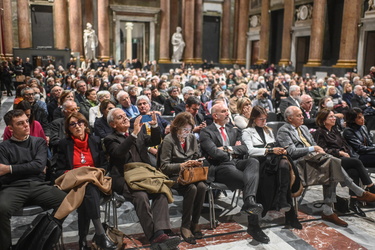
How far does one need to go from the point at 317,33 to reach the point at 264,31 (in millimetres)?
5240

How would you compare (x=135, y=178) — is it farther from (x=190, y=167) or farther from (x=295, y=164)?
(x=295, y=164)

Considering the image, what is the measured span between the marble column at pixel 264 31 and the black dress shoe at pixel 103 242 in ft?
68.1

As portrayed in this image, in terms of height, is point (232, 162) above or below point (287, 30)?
below

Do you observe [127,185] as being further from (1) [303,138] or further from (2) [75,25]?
(2) [75,25]

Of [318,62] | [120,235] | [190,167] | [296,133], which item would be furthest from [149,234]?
[318,62]

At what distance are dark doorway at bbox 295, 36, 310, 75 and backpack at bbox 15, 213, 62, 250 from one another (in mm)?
19482

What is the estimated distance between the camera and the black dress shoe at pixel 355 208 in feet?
15.1

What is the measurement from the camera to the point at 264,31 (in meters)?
23.1

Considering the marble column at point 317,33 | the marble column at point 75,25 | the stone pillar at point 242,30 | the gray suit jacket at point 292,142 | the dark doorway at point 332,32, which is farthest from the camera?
the stone pillar at point 242,30

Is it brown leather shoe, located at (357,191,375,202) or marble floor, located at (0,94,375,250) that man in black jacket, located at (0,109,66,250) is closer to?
marble floor, located at (0,94,375,250)

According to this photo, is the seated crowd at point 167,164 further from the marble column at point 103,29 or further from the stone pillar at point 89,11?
the stone pillar at point 89,11

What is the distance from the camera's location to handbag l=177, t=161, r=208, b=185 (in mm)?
3840

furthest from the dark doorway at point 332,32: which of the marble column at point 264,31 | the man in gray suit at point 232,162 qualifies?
the man in gray suit at point 232,162

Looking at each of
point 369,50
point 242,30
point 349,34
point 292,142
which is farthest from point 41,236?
point 242,30
